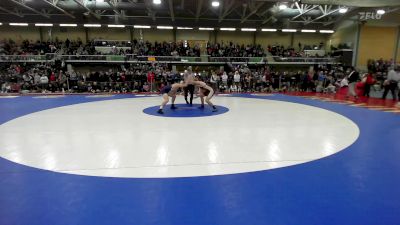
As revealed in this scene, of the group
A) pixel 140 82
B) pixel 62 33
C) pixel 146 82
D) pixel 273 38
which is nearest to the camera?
pixel 140 82

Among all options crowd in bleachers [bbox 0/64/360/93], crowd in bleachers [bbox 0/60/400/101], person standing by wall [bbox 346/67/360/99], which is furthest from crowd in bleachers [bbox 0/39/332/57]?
person standing by wall [bbox 346/67/360/99]

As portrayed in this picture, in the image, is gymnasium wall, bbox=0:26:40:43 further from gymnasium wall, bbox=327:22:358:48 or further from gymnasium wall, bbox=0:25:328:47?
gymnasium wall, bbox=327:22:358:48

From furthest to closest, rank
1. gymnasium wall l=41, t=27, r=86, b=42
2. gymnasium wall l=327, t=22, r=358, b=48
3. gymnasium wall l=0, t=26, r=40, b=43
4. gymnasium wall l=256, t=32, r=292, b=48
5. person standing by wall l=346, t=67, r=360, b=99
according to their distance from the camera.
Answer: gymnasium wall l=256, t=32, r=292, b=48 < gymnasium wall l=41, t=27, r=86, b=42 < gymnasium wall l=0, t=26, r=40, b=43 < gymnasium wall l=327, t=22, r=358, b=48 < person standing by wall l=346, t=67, r=360, b=99

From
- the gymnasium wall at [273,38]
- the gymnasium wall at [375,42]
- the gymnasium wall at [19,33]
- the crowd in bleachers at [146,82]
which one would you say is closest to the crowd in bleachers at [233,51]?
the gymnasium wall at [273,38]

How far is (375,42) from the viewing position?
23.0m

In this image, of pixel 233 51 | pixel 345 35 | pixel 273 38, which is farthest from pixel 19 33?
pixel 345 35

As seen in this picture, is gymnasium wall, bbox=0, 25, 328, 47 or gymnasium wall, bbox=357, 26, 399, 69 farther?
gymnasium wall, bbox=0, 25, 328, 47

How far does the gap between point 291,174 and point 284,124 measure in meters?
3.07

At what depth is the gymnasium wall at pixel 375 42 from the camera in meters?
22.8

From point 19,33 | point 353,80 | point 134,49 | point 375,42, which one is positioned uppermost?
point 19,33

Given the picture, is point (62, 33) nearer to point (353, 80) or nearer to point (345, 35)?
point (353, 80)

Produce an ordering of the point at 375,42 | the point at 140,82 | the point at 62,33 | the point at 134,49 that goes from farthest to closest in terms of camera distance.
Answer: the point at 62,33 → the point at 375,42 → the point at 134,49 → the point at 140,82

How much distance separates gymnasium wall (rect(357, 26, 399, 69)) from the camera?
22.8m

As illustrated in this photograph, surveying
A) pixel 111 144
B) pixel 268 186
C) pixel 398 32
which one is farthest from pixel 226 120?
pixel 398 32
